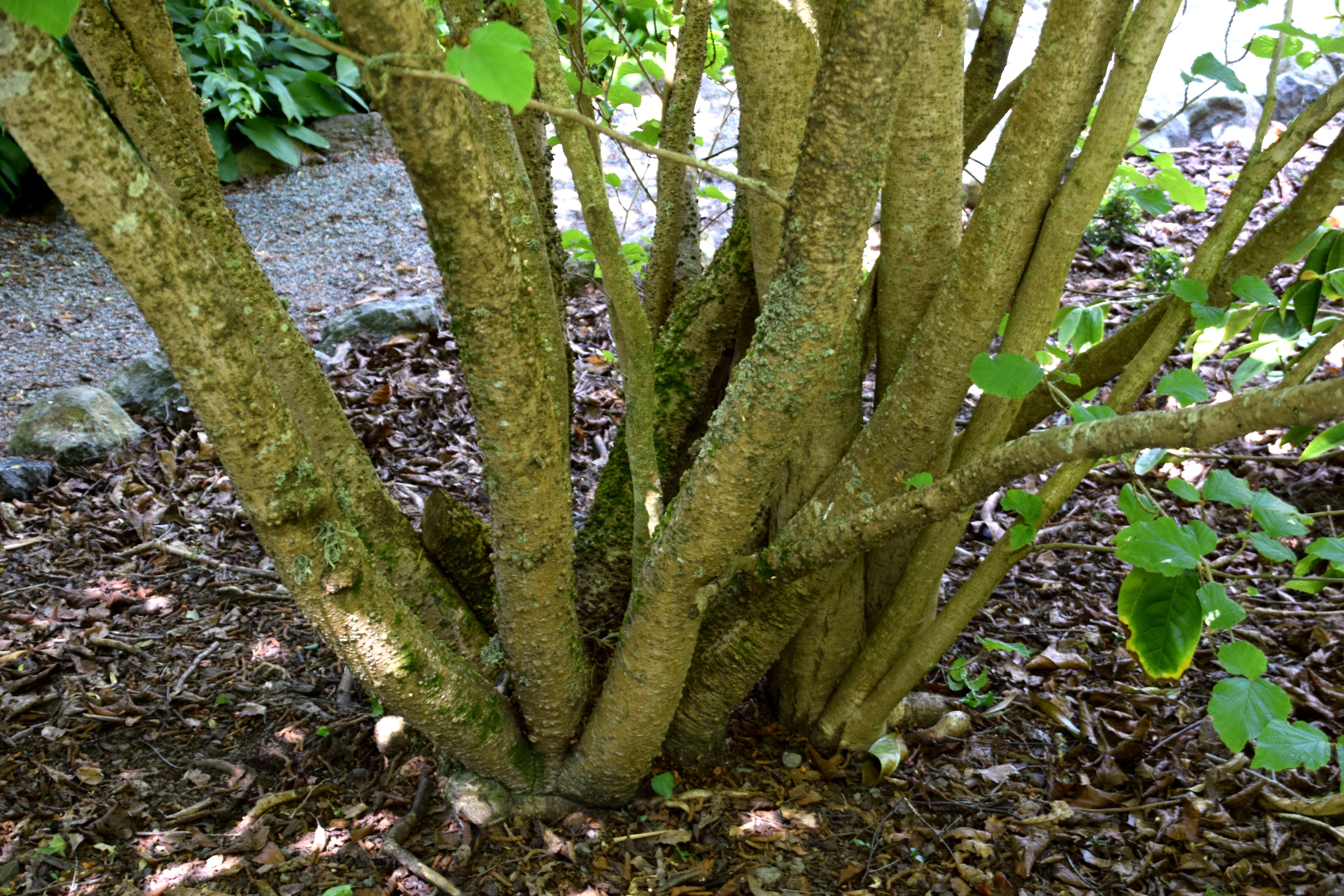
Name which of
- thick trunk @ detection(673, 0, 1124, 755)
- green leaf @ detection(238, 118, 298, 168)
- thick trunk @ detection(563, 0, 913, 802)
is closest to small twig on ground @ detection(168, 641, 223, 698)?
thick trunk @ detection(563, 0, 913, 802)

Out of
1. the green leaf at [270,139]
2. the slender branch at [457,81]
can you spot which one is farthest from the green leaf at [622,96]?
the green leaf at [270,139]

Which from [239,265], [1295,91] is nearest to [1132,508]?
[239,265]

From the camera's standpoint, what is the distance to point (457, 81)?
95cm

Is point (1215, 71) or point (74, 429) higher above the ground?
point (1215, 71)

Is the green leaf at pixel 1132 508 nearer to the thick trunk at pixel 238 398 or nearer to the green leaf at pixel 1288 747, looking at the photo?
the green leaf at pixel 1288 747

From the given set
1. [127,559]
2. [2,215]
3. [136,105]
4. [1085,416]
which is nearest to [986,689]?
[1085,416]

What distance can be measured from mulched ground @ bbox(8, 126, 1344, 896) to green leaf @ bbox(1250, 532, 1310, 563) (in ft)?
3.06

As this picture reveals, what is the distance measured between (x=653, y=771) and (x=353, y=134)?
24.1ft

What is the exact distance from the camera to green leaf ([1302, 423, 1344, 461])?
163 centimetres

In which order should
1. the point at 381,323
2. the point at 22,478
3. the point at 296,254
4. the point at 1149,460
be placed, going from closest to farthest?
the point at 1149,460 < the point at 22,478 < the point at 381,323 < the point at 296,254

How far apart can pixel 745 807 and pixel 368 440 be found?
2.43 meters

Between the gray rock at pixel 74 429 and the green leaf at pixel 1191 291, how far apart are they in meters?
4.03

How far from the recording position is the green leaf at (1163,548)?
48.1 inches

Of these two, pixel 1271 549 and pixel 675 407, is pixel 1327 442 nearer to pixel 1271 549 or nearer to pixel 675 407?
pixel 1271 549
